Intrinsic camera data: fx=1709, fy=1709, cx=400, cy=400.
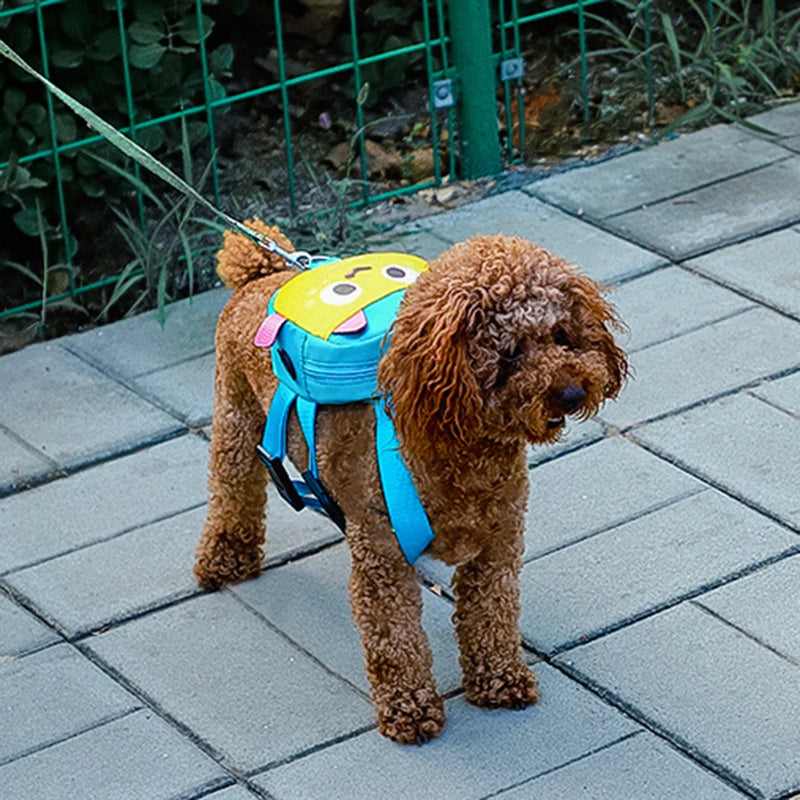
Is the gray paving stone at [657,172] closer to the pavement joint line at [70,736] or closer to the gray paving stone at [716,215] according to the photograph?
the gray paving stone at [716,215]

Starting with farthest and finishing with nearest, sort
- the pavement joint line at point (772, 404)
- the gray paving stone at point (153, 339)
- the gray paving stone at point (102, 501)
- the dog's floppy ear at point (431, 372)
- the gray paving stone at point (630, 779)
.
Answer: the gray paving stone at point (153, 339)
the pavement joint line at point (772, 404)
the gray paving stone at point (102, 501)
the gray paving stone at point (630, 779)
the dog's floppy ear at point (431, 372)

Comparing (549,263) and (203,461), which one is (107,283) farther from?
(549,263)

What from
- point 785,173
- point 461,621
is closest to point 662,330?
point 785,173

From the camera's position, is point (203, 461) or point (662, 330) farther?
point (662, 330)

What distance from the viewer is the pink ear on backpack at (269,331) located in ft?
11.0

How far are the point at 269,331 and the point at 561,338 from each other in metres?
0.64

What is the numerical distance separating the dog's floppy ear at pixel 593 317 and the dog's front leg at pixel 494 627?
510 mm

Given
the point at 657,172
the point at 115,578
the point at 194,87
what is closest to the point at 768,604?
the point at 115,578

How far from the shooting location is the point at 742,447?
4.32 metres

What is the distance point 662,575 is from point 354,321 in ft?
3.48

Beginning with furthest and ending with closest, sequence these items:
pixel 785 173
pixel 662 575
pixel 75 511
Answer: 1. pixel 785 173
2. pixel 75 511
3. pixel 662 575

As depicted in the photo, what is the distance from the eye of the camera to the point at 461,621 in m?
3.48

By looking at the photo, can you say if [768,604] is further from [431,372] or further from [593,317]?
[431,372]

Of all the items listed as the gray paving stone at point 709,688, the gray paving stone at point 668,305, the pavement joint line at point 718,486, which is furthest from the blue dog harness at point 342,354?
the gray paving stone at point 668,305
